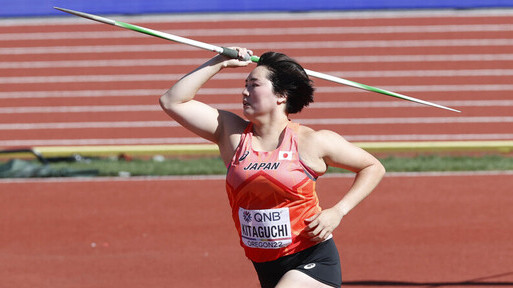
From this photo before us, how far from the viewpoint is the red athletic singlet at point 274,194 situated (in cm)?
331

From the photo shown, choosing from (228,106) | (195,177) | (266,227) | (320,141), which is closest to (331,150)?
(320,141)

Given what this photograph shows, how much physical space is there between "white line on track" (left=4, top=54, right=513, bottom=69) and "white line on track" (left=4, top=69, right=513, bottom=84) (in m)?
0.23

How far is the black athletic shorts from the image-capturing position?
3447 millimetres

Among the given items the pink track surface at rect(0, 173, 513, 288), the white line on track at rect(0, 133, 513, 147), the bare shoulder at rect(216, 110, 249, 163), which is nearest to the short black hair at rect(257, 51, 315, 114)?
the bare shoulder at rect(216, 110, 249, 163)

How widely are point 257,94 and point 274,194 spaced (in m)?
0.42

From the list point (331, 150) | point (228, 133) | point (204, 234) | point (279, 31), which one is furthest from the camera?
point (279, 31)

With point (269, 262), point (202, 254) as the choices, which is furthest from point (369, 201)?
point (269, 262)

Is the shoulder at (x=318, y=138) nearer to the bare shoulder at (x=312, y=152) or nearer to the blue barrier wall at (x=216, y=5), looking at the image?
the bare shoulder at (x=312, y=152)

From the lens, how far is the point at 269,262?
3496mm

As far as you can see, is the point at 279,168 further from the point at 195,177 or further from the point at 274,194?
the point at 195,177

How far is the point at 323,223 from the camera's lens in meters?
3.28

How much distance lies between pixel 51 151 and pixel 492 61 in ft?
30.0

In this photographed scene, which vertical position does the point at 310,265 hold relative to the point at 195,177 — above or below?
above

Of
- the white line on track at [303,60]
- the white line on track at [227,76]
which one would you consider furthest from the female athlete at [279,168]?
the white line on track at [303,60]
